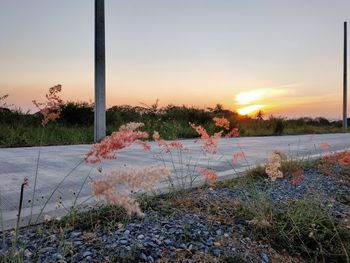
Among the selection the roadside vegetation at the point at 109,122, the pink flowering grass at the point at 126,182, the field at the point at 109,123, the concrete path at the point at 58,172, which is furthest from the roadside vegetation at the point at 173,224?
the roadside vegetation at the point at 109,122

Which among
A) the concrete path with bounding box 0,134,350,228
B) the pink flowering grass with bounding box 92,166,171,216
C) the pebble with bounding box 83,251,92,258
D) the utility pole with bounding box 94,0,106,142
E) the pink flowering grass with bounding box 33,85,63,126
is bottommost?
the pebble with bounding box 83,251,92,258

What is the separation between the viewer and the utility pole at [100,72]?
25.2 ft

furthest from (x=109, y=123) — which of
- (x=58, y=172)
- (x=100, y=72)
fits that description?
(x=58, y=172)

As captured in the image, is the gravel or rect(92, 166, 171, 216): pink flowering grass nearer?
rect(92, 166, 171, 216): pink flowering grass

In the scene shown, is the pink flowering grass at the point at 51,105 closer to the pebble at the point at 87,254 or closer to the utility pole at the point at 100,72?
the pebble at the point at 87,254

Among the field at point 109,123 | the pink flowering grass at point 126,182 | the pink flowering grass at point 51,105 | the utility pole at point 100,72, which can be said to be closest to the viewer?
the pink flowering grass at point 126,182

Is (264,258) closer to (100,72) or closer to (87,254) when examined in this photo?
(87,254)

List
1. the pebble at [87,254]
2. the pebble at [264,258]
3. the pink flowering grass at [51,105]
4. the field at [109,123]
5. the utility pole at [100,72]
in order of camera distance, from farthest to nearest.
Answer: the field at [109,123] < the utility pole at [100,72] < the pebble at [264,258] < the pebble at [87,254] < the pink flowering grass at [51,105]

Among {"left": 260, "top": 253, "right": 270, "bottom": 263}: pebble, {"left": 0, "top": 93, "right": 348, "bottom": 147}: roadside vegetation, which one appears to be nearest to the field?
{"left": 0, "top": 93, "right": 348, "bottom": 147}: roadside vegetation

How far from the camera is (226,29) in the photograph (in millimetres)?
10133

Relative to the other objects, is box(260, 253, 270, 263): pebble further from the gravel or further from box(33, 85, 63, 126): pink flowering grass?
box(33, 85, 63, 126): pink flowering grass

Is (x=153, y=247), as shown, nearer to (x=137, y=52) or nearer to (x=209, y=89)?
(x=137, y=52)

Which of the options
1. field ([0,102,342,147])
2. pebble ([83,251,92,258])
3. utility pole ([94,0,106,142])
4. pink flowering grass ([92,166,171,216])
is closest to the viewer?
pink flowering grass ([92,166,171,216])

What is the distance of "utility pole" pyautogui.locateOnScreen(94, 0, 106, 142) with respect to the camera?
25.2 ft
